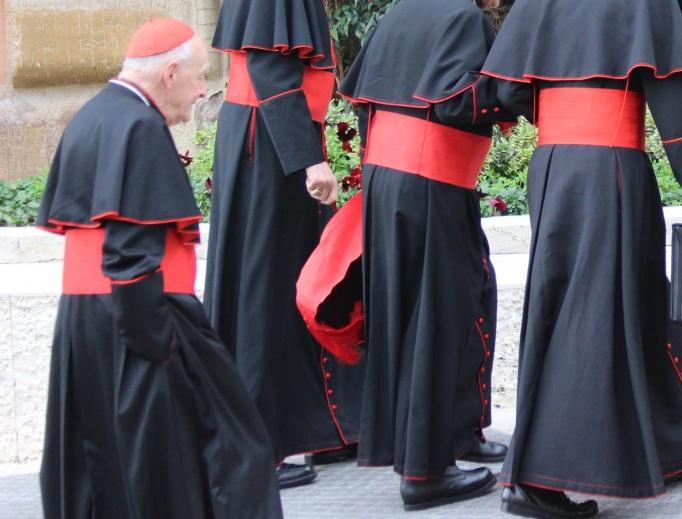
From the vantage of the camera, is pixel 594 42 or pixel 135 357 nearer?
pixel 135 357

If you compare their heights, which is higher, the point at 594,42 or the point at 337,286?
the point at 594,42

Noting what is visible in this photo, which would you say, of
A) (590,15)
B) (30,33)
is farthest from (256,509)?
(30,33)

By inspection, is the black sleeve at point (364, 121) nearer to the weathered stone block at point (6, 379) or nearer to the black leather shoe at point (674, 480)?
the black leather shoe at point (674, 480)

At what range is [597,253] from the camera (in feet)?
11.0

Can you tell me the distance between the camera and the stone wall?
8.80m

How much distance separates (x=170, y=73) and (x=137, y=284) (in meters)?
0.57

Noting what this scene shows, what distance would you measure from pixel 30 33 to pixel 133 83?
6.44 meters

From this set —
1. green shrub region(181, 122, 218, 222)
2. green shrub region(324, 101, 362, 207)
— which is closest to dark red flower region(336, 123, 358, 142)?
green shrub region(324, 101, 362, 207)

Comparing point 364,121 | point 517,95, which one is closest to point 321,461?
point 364,121

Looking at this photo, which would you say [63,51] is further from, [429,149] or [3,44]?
[429,149]

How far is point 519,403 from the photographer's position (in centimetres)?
345

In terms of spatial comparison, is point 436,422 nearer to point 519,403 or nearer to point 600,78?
point 519,403

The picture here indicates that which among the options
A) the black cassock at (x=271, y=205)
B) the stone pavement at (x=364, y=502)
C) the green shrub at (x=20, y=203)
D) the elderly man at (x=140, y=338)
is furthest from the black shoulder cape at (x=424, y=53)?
the green shrub at (x=20, y=203)

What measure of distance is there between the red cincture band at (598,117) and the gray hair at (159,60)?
1.19 meters
